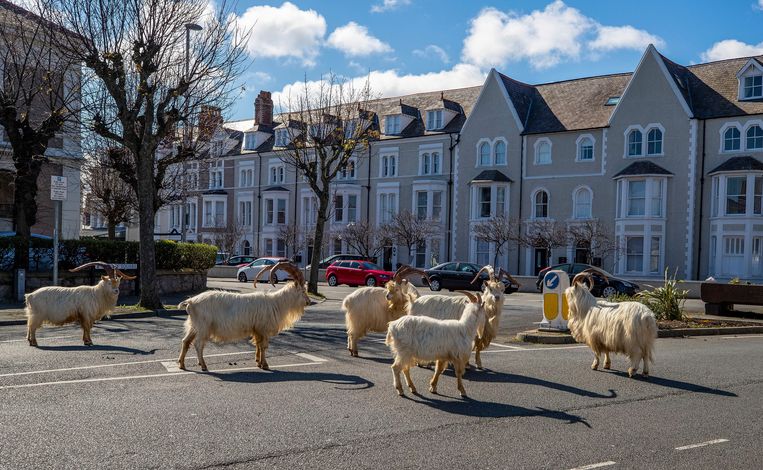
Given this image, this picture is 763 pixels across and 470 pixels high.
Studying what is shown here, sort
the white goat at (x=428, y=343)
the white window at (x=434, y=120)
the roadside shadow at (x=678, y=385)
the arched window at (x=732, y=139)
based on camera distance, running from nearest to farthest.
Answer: the white goat at (x=428, y=343) → the roadside shadow at (x=678, y=385) → the arched window at (x=732, y=139) → the white window at (x=434, y=120)

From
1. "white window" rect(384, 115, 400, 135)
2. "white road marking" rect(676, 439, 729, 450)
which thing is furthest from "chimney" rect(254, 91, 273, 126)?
"white road marking" rect(676, 439, 729, 450)

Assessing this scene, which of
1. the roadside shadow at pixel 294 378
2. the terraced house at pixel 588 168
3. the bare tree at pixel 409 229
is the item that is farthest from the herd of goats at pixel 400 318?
the bare tree at pixel 409 229

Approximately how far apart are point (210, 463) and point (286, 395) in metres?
2.70

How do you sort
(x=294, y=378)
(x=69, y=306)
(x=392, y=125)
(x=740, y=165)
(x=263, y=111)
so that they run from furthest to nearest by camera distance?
1. (x=263, y=111)
2. (x=392, y=125)
3. (x=740, y=165)
4. (x=69, y=306)
5. (x=294, y=378)

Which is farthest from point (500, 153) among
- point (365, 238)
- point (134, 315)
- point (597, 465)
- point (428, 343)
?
point (597, 465)

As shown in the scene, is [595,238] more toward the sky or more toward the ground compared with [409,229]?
more toward the ground

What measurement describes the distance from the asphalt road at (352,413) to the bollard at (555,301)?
3.12 meters

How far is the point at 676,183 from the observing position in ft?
134

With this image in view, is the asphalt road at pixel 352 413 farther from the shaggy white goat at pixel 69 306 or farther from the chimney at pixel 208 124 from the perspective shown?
the chimney at pixel 208 124

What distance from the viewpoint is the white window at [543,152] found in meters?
45.9

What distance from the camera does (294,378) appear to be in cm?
988

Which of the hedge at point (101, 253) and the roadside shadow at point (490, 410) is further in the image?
the hedge at point (101, 253)

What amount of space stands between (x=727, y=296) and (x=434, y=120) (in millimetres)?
32994

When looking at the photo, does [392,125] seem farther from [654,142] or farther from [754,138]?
[754,138]
